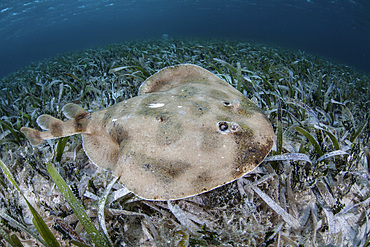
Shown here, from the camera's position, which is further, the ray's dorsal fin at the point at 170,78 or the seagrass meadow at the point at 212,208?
the ray's dorsal fin at the point at 170,78

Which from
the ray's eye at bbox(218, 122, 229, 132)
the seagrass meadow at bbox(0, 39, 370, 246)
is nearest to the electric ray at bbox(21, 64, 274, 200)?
the ray's eye at bbox(218, 122, 229, 132)

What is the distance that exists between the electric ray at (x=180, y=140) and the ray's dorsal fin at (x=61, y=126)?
81 mm

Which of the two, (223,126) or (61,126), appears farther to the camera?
(61,126)

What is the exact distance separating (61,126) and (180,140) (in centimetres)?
191

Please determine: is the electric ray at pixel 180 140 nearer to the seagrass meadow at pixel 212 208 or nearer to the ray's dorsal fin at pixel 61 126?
the ray's dorsal fin at pixel 61 126

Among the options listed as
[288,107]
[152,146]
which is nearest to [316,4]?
[288,107]

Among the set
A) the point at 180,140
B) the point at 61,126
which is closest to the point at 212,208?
the point at 180,140

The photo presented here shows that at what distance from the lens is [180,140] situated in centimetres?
171

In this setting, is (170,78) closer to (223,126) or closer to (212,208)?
(223,126)

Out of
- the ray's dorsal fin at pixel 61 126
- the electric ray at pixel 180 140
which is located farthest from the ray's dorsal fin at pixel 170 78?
the ray's dorsal fin at pixel 61 126

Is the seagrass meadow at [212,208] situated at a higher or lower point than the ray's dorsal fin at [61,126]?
lower

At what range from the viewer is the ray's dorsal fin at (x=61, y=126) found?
102 inches

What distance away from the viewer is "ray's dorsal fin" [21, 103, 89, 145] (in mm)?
2580

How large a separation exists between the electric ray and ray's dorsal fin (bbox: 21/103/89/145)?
8cm
